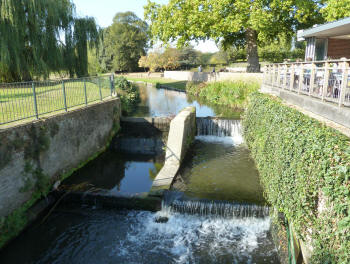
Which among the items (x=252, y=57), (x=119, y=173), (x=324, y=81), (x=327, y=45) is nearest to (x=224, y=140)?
(x=119, y=173)

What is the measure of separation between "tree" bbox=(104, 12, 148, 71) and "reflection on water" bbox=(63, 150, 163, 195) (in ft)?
174

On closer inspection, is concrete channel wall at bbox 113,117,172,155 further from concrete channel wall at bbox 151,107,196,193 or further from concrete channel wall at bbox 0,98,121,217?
concrete channel wall at bbox 151,107,196,193

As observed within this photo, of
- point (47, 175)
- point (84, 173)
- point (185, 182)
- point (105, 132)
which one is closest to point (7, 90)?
point (47, 175)

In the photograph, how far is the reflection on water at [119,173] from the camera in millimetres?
10250

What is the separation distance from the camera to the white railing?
655 centimetres

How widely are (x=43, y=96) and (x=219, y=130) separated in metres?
9.01

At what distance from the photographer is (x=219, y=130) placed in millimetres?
15336

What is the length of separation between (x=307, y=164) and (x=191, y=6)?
71.7ft

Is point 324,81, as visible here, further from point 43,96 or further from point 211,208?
point 43,96

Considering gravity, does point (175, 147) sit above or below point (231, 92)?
below

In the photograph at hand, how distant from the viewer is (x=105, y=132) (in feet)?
44.7

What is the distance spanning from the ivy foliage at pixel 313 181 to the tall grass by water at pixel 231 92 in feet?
43.7

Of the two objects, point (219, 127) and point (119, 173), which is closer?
point (119, 173)

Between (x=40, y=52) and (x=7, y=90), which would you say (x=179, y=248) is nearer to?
(x=7, y=90)
